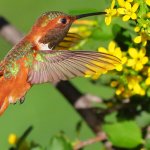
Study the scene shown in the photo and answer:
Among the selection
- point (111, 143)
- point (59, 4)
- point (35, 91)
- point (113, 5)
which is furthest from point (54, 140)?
point (59, 4)

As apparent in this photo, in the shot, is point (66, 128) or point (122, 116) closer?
point (122, 116)

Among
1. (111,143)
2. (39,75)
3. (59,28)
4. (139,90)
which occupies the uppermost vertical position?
(59,28)

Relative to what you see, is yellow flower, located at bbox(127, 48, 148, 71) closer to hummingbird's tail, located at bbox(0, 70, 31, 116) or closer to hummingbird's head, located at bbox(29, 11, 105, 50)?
hummingbird's head, located at bbox(29, 11, 105, 50)

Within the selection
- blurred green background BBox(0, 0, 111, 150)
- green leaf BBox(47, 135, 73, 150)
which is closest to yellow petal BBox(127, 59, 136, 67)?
green leaf BBox(47, 135, 73, 150)

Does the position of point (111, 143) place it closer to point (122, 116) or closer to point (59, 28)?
point (122, 116)

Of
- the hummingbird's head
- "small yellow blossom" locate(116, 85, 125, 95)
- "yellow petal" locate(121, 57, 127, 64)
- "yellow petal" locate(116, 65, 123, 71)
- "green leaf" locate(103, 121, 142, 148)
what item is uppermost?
the hummingbird's head

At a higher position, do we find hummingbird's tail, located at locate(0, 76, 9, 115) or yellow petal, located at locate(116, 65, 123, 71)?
hummingbird's tail, located at locate(0, 76, 9, 115)

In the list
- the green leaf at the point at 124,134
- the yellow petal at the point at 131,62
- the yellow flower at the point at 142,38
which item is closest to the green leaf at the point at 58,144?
the green leaf at the point at 124,134
